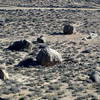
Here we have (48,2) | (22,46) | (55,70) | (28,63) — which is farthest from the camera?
(48,2)

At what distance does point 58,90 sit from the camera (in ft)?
88.5

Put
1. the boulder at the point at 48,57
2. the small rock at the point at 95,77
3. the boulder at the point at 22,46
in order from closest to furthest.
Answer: the small rock at the point at 95,77 < the boulder at the point at 48,57 < the boulder at the point at 22,46

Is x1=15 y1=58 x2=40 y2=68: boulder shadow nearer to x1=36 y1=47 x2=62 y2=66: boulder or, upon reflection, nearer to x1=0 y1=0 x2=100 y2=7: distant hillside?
x1=36 y1=47 x2=62 y2=66: boulder

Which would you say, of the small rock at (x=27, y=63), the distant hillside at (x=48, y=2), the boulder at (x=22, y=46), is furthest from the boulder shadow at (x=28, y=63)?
the distant hillside at (x=48, y=2)

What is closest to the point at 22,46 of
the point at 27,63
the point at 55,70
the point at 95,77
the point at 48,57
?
the point at 27,63

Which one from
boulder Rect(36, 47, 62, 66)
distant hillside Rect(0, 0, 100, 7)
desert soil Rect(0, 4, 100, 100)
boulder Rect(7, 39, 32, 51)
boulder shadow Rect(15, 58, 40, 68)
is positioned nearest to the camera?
desert soil Rect(0, 4, 100, 100)

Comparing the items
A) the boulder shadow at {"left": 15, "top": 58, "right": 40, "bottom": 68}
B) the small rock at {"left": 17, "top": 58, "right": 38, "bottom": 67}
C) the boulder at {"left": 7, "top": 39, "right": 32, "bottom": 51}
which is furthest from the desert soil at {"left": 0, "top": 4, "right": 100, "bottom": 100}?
the boulder at {"left": 7, "top": 39, "right": 32, "bottom": 51}

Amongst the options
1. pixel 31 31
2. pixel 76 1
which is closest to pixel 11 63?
pixel 31 31

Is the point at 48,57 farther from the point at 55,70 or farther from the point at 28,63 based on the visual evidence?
the point at 28,63

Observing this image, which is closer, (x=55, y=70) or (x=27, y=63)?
(x=55, y=70)

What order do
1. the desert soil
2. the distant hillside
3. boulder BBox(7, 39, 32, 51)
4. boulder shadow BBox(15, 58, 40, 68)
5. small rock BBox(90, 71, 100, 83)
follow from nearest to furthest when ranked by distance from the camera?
1. the desert soil
2. small rock BBox(90, 71, 100, 83)
3. boulder shadow BBox(15, 58, 40, 68)
4. boulder BBox(7, 39, 32, 51)
5. the distant hillside

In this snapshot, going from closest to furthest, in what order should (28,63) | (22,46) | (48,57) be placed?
1. (48,57)
2. (28,63)
3. (22,46)

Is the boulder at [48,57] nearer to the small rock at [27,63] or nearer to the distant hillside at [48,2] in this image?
the small rock at [27,63]

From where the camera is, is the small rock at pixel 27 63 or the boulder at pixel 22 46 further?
the boulder at pixel 22 46
